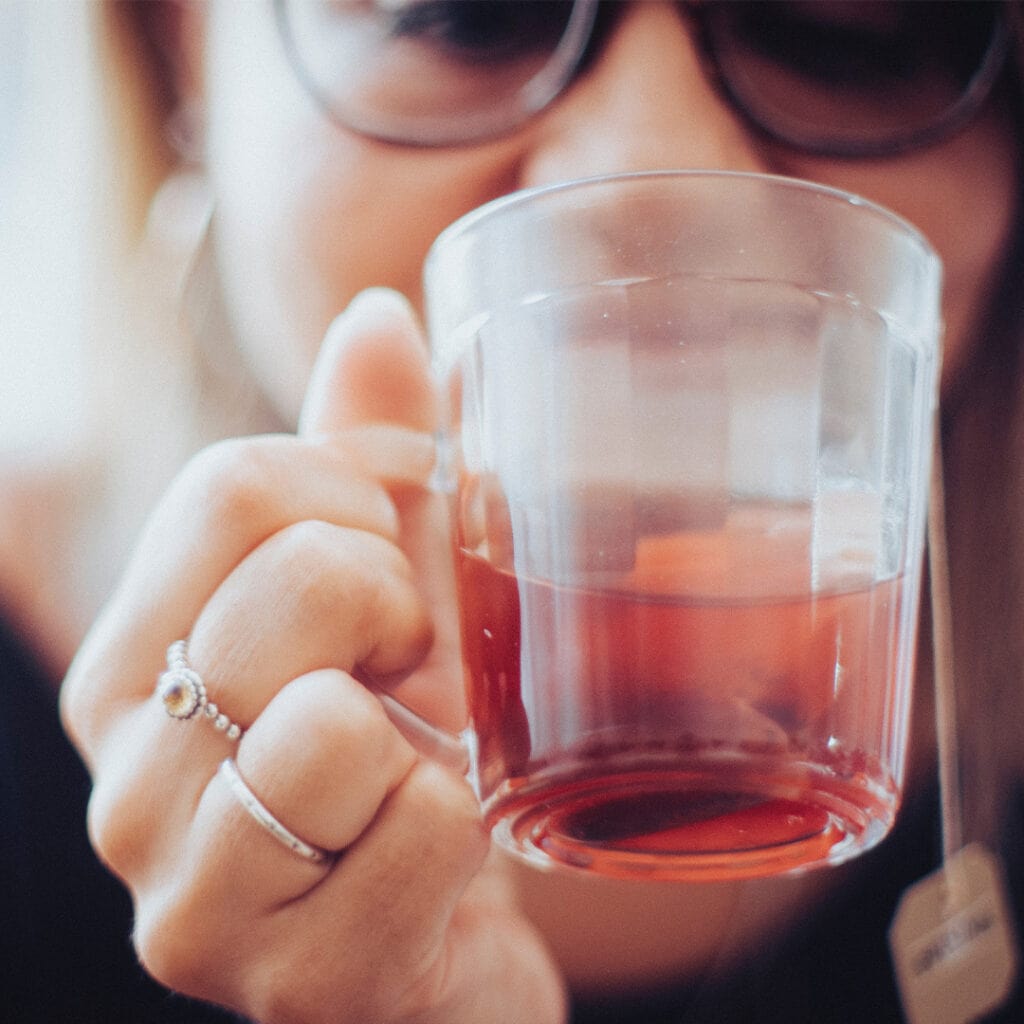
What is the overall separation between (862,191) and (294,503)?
0.73 m

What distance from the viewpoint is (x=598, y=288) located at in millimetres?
553

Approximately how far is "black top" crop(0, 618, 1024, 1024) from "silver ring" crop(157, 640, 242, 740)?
0.53 m

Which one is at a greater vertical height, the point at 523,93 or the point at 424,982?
the point at 523,93

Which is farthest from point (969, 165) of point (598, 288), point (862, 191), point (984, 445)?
point (598, 288)

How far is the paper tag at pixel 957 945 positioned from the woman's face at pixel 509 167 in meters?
0.56

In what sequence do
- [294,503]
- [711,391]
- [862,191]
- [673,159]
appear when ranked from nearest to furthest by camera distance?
[711,391] → [294,503] → [673,159] → [862,191]

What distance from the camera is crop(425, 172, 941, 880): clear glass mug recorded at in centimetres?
54

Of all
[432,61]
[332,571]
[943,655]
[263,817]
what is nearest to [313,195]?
[432,61]

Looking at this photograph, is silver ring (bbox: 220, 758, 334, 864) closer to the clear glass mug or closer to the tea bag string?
the clear glass mug

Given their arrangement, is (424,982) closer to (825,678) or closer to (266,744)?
(266,744)

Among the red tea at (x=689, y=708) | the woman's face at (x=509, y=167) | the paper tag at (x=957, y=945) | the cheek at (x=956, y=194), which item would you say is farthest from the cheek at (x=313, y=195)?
the paper tag at (x=957, y=945)

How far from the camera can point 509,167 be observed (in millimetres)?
1062

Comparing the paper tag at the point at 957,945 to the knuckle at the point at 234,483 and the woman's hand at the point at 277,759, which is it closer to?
the woman's hand at the point at 277,759

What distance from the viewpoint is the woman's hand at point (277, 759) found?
0.57 metres
